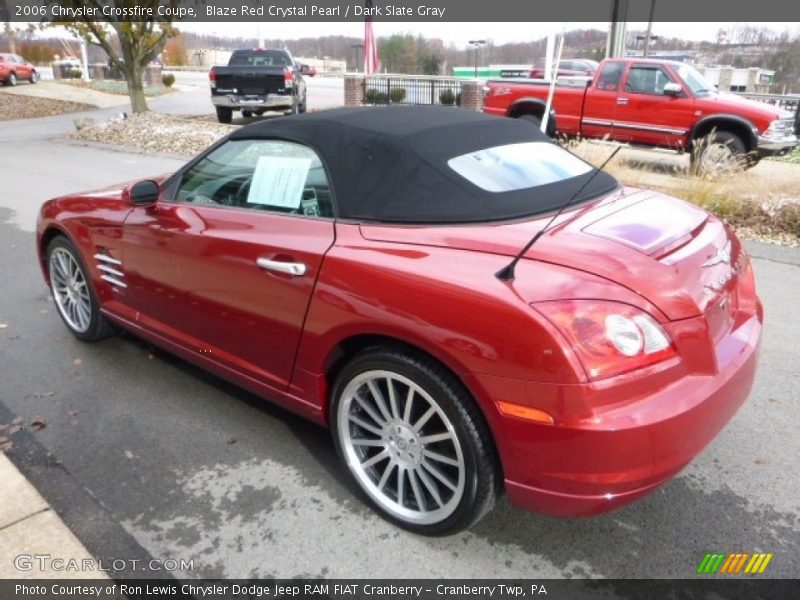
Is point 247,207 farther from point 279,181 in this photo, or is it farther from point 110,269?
point 110,269

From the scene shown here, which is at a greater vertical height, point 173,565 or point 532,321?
point 532,321

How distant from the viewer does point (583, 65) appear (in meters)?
22.8

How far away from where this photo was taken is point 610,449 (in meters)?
2.01

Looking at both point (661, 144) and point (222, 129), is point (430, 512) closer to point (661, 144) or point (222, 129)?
point (661, 144)

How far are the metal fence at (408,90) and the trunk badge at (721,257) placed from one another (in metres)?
20.4

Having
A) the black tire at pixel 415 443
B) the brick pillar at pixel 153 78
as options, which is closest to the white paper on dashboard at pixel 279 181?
the black tire at pixel 415 443

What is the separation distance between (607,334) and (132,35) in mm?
17011

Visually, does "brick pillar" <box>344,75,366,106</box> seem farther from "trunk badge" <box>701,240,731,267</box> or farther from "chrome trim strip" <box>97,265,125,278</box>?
"trunk badge" <box>701,240,731,267</box>

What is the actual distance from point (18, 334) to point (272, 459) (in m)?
2.66

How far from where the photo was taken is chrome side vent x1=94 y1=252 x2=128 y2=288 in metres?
3.78

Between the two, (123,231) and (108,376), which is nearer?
(123,231)

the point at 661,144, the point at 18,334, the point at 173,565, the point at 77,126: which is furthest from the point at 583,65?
the point at 173,565

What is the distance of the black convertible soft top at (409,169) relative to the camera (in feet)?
8.50

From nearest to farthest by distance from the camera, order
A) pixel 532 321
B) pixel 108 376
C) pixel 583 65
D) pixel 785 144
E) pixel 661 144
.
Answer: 1. pixel 532 321
2. pixel 108 376
3. pixel 785 144
4. pixel 661 144
5. pixel 583 65
